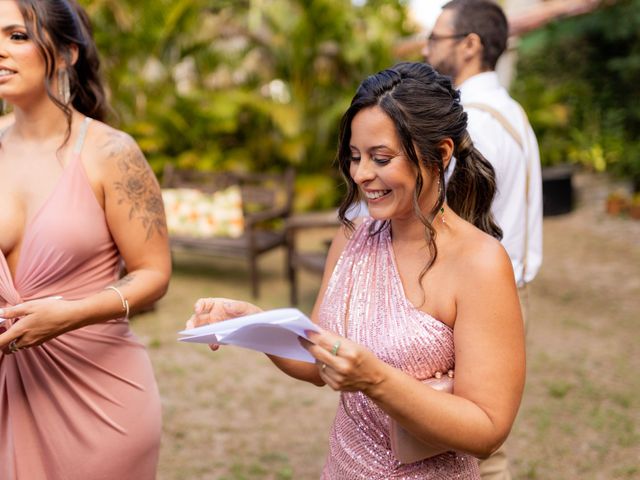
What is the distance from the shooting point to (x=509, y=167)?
283 centimetres

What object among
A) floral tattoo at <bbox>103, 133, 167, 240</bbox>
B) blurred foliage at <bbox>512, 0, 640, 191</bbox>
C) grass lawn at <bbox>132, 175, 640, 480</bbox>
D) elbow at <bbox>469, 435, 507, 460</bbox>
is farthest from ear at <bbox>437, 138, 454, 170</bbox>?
blurred foliage at <bbox>512, 0, 640, 191</bbox>

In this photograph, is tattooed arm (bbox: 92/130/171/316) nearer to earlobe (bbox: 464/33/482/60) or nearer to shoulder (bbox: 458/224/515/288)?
shoulder (bbox: 458/224/515/288)

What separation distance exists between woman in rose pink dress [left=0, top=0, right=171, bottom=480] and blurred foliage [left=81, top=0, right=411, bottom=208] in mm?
9259

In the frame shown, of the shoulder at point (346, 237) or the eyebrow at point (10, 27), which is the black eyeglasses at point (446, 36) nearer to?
the shoulder at point (346, 237)

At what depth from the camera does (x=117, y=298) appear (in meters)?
2.05

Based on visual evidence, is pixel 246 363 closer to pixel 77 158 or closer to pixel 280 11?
pixel 77 158

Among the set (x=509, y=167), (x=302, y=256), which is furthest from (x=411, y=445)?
(x=302, y=256)

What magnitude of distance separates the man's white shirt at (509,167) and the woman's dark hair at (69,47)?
1.43 m

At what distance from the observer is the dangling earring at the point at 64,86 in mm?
2137

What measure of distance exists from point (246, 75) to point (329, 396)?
9.55 metres

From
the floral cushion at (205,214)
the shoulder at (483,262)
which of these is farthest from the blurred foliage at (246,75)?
the shoulder at (483,262)

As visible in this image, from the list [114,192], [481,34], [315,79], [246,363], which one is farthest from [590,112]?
[114,192]

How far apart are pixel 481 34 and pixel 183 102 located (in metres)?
9.57

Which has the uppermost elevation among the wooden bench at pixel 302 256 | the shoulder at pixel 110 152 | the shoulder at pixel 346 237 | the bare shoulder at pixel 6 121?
the bare shoulder at pixel 6 121
